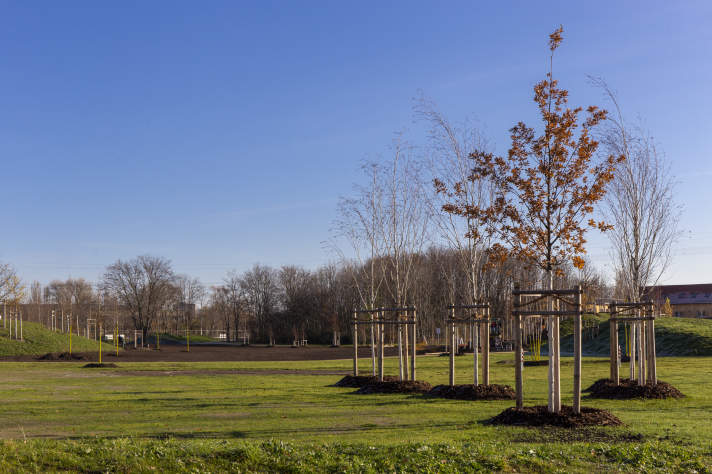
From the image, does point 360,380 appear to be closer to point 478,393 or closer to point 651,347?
point 478,393

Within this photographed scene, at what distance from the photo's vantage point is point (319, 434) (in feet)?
36.9

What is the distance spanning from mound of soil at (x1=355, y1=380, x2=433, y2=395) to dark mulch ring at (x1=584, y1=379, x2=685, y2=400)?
4947mm

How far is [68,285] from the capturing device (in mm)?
121438

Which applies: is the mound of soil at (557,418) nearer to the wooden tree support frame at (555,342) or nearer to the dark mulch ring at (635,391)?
the wooden tree support frame at (555,342)

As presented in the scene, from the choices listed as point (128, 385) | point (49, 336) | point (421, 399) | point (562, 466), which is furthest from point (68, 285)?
point (562, 466)

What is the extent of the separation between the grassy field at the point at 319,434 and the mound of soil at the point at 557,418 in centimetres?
40

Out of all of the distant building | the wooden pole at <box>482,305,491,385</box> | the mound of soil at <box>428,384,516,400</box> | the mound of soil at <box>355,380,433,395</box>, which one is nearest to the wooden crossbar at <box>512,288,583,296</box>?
the wooden pole at <box>482,305,491,385</box>

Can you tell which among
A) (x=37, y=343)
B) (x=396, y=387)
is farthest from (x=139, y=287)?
(x=396, y=387)

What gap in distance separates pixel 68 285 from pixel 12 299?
74.2m

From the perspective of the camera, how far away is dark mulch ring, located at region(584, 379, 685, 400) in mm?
16797

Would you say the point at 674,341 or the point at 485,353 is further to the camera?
the point at 674,341

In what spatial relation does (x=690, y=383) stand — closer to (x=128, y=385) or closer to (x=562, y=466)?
(x=562, y=466)

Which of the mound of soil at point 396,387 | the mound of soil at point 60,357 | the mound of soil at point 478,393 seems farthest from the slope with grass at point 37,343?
the mound of soil at point 478,393

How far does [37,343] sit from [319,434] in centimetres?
4860
